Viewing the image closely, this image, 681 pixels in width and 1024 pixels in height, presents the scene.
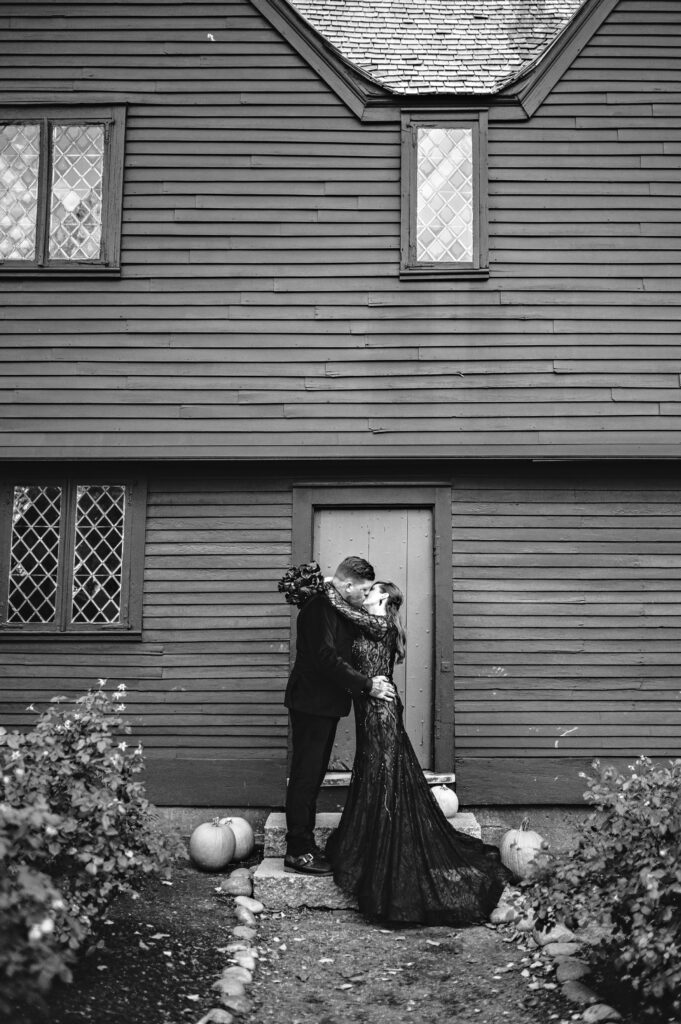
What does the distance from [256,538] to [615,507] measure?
10.1 ft

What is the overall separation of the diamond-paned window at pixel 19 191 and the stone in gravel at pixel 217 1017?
6.42 m

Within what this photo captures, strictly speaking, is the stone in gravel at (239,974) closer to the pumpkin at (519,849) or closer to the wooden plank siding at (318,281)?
the pumpkin at (519,849)

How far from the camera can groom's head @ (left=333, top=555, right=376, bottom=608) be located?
700 cm

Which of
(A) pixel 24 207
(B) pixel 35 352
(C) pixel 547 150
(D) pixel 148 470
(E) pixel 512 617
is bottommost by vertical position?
(E) pixel 512 617

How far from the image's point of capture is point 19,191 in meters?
9.04

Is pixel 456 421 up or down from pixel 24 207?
down

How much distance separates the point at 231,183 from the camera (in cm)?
A: 905

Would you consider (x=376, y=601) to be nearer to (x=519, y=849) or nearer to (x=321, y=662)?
(x=321, y=662)

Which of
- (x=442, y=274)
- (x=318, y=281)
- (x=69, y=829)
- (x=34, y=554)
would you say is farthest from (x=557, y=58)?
(x=69, y=829)

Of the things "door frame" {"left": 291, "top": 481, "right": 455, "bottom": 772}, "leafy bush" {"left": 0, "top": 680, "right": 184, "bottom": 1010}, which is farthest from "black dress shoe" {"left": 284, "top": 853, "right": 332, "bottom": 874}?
"door frame" {"left": 291, "top": 481, "right": 455, "bottom": 772}

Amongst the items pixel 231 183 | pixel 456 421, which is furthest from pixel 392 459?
pixel 231 183

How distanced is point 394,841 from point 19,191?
6.33m

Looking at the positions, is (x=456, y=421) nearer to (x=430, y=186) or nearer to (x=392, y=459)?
(x=392, y=459)

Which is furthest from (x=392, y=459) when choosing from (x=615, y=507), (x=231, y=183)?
(x=231, y=183)
